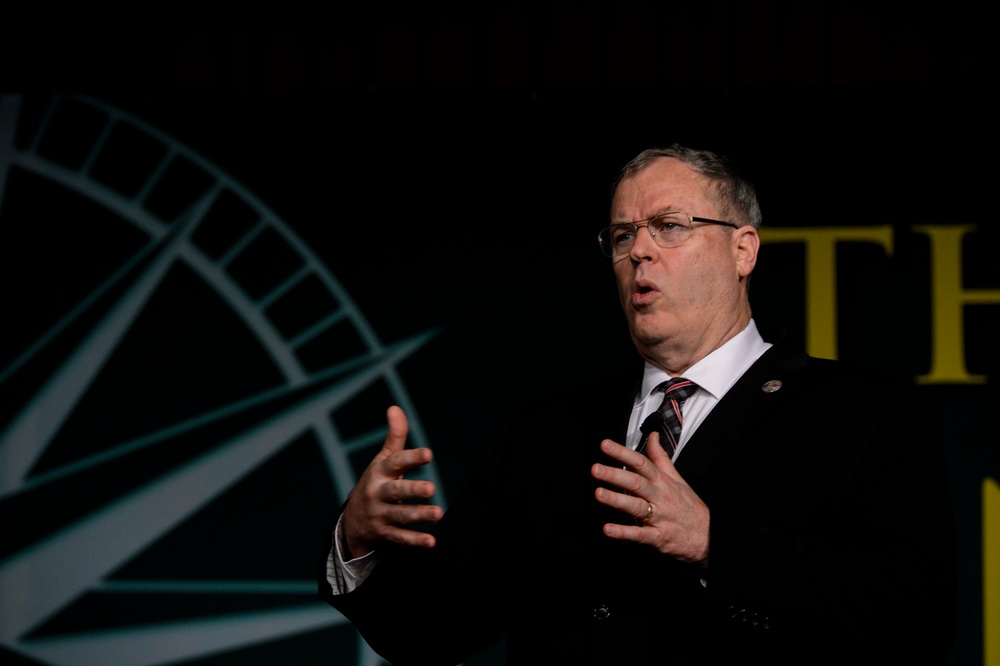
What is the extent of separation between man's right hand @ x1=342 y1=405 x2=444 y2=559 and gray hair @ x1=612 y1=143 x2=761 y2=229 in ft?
2.37

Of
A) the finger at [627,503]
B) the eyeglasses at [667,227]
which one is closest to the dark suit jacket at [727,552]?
the finger at [627,503]

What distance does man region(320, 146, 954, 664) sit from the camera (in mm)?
1387

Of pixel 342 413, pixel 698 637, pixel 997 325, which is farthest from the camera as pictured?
pixel 342 413

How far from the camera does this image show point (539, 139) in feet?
10.5

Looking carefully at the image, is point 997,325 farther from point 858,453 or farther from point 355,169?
point 355,169

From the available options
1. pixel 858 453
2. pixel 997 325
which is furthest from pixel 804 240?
pixel 858 453

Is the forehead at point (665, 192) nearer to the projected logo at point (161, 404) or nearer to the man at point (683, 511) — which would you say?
the man at point (683, 511)

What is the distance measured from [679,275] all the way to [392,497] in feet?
2.20

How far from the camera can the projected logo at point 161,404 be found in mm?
3082

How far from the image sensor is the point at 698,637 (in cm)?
152

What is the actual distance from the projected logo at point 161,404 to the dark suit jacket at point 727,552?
1306 millimetres

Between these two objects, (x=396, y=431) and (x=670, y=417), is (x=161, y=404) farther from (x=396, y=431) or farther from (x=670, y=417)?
(x=670, y=417)

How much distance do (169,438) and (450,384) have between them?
0.87 meters

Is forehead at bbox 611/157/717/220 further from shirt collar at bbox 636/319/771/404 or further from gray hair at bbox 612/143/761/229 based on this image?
shirt collar at bbox 636/319/771/404
